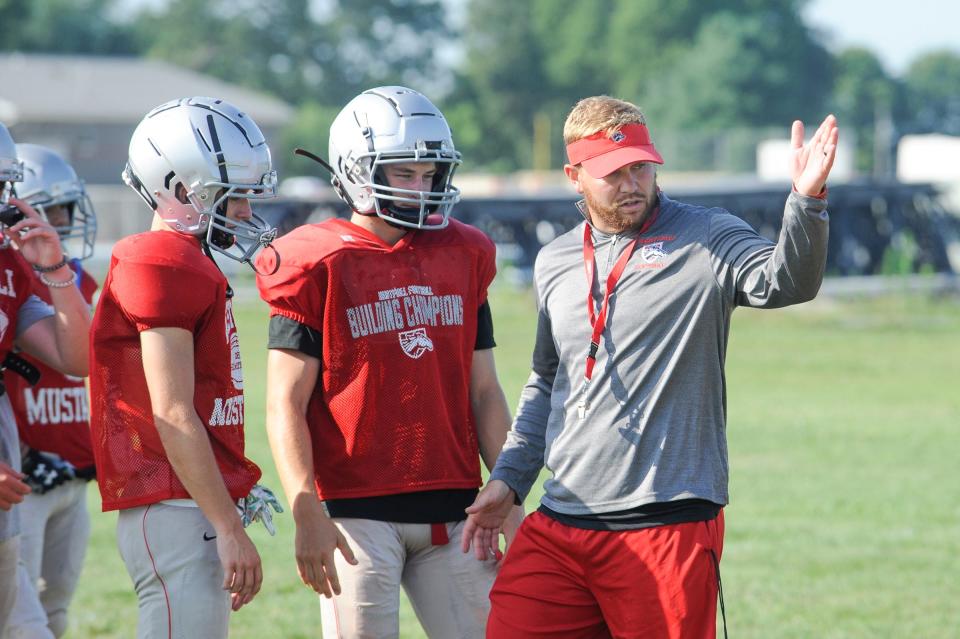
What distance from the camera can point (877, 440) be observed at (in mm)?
13000

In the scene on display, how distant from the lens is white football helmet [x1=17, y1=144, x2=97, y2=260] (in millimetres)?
5816

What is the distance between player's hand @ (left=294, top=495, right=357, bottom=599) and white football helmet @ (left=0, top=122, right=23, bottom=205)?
1.33 metres

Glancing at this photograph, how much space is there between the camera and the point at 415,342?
439 centimetres

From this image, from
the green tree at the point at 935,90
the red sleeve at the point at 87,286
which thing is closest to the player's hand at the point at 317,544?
the red sleeve at the point at 87,286

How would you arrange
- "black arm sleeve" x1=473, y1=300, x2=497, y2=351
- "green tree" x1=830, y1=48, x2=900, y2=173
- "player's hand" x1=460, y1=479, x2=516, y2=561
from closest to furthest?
"player's hand" x1=460, y1=479, x2=516, y2=561 → "black arm sleeve" x1=473, y1=300, x2=497, y2=351 → "green tree" x1=830, y1=48, x2=900, y2=173

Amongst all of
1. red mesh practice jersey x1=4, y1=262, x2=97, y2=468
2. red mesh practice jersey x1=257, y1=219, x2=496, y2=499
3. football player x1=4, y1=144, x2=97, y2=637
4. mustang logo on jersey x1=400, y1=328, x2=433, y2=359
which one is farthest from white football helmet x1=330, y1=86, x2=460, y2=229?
red mesh practice jersey x1=4, y1=262, x2=97, y2=468

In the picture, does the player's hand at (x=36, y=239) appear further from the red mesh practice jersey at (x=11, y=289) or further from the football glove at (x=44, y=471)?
the football glove at (x=44, y=471)

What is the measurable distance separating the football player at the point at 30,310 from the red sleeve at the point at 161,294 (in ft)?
2.58

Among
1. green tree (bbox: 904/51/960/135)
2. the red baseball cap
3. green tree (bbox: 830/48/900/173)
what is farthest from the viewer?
green tree (bbox: 830/48/900/173)

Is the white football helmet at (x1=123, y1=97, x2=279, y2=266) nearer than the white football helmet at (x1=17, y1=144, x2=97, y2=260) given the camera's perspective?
Yes

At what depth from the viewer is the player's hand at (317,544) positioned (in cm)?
422

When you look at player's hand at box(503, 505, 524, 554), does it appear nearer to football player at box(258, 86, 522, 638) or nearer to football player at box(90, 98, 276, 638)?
football player at box(258, 86, 522, 638)

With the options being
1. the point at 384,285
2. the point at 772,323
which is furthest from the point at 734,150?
the point at 384,285

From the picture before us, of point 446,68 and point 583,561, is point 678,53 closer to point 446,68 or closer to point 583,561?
point 446,68
